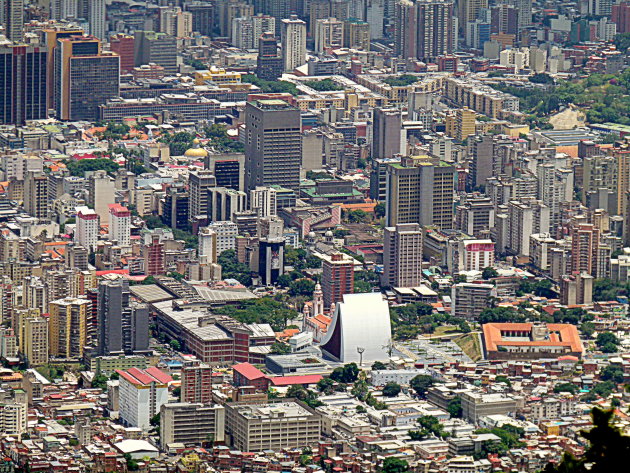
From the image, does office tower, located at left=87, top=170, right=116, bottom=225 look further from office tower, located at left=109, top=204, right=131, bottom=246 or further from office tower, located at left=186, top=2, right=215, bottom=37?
office tower, located at left=186, top=2, right=215, bottom=37

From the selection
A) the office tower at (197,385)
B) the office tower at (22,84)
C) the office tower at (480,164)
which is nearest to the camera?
the office tower at (197,385)

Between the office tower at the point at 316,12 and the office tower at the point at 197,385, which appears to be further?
the office tower at the point at 316,12

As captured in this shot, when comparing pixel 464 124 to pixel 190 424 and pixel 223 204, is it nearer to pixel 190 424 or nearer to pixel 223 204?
pixel 223 204

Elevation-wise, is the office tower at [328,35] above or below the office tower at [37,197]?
above

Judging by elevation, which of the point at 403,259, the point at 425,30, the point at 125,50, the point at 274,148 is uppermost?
the point at 425,30

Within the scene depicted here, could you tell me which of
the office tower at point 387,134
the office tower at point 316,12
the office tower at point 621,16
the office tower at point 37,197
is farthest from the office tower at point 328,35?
the office tower at point 37,197

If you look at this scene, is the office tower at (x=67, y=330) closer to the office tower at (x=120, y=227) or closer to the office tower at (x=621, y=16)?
the office tower at (x=120, y=227)

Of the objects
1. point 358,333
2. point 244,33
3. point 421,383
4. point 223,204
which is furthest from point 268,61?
point 421,383

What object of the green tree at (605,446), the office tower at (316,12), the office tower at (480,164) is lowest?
the office tower at (480,164)

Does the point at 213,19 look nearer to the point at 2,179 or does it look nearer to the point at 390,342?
the point at 2,179
